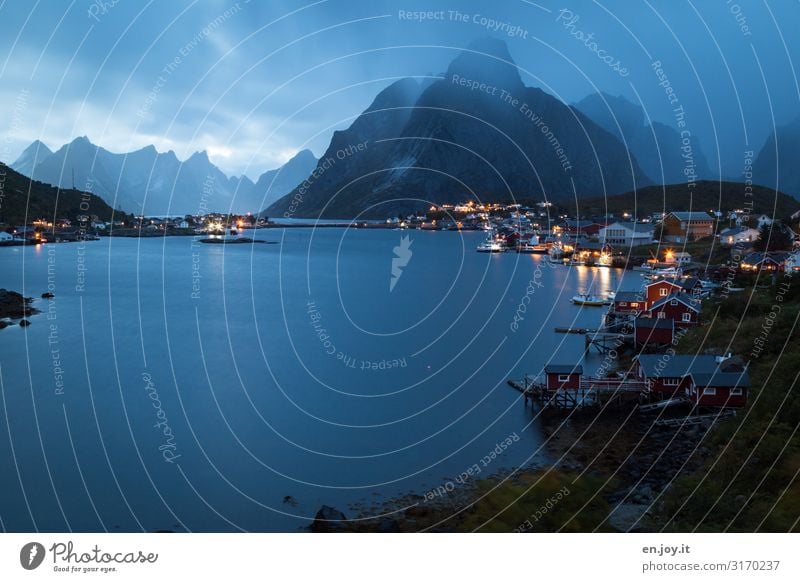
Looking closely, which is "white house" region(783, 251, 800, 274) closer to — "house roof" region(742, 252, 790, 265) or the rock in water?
"house roof" region(742, 252, 790, 265)

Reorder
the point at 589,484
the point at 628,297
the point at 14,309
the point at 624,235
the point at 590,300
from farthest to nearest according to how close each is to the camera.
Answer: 1. the point at 624,235
2. the point at 590,300
3. the point at 14,309
4. the point at 628,297
5. the point at 589,484

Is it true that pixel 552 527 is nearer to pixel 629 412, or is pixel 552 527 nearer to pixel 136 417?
pixel 629 412

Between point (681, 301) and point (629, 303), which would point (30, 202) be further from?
point (681, 301)

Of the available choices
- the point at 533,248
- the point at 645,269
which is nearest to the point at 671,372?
the point at 645,269

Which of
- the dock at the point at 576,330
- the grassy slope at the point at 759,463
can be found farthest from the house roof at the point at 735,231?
the grassy slope at the point at 759,463

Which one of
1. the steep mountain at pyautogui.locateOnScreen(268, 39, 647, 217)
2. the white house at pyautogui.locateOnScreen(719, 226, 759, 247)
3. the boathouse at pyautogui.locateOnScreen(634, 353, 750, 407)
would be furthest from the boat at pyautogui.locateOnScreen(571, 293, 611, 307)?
the steep mountain at pyautogui.locateOnScreen(268, 39, 647, 217)

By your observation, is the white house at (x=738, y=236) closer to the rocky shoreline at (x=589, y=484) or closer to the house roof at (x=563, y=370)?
the house roof at (x=563, y=370)
